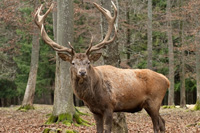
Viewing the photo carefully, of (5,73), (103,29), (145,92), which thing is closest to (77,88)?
(145,92)

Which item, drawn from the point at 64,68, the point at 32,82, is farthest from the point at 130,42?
the point at 64,68

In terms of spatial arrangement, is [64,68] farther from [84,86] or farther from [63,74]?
[84,86]

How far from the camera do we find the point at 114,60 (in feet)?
27.8

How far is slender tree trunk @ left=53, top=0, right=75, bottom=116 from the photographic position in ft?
33.7

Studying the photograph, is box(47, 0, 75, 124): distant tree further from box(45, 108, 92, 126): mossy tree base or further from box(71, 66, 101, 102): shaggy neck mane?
box(71, 66, 101, 102): shaggy neck mane

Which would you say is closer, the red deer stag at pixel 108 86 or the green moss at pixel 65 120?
the red deer stag at pixel 108 86

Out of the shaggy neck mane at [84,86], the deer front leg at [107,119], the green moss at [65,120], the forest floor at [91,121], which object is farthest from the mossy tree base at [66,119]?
the shaggy neck mane at [84,86]

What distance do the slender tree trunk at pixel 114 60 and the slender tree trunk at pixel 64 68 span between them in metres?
1.93

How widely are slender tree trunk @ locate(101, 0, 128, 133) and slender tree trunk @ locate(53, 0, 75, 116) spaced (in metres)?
1.93

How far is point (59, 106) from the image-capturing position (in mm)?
10391

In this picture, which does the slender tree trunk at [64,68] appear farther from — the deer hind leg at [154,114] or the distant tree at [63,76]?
the deer hind leg at [154,114]

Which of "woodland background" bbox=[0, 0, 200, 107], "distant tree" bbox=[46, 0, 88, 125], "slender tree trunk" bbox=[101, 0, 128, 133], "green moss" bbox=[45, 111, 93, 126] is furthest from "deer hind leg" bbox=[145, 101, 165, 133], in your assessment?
"woodland background" bbox=[0, 0, 200, 107]

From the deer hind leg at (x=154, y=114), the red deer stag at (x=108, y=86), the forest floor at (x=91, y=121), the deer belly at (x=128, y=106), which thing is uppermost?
the red deer stag at (x=108, y=86)

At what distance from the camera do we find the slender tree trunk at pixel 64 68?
10273mm
